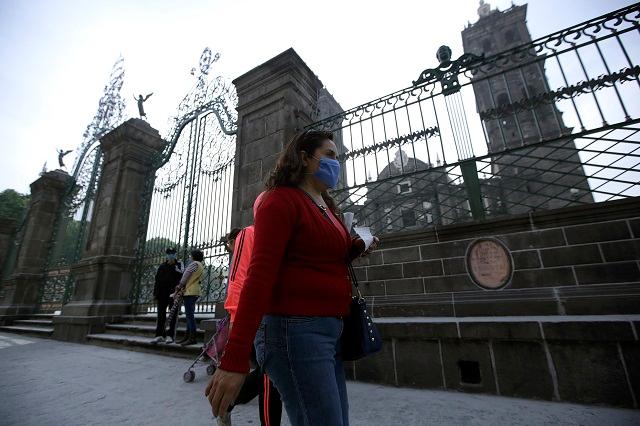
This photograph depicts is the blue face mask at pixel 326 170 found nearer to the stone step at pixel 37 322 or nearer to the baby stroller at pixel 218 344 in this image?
the baby stroller at pixel 218 344

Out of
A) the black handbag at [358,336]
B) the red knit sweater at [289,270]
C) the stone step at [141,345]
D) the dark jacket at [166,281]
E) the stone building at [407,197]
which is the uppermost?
the stone building at [407,197]

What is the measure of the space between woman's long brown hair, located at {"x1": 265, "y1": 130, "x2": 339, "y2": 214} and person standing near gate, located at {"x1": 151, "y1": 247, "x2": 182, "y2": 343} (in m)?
5.00

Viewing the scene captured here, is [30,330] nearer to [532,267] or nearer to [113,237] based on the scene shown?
[113,237]

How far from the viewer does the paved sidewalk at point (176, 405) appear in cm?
223

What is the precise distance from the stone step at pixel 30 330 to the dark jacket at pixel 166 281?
5.13 m

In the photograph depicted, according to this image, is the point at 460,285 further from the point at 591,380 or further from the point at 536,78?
the point at 536,78

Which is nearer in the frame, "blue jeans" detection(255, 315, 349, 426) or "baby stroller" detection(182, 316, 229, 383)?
"blue jeans" detection(255, 315, 349, 426)

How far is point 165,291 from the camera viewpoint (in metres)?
5.46

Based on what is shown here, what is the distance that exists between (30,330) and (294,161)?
Result: 11.5m

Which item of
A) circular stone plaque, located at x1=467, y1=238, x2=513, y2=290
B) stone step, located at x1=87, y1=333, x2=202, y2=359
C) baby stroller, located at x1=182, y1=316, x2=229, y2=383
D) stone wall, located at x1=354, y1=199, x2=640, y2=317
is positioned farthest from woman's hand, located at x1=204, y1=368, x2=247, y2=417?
stone step, located at x1=87, y1=333, x2=202, y2=359

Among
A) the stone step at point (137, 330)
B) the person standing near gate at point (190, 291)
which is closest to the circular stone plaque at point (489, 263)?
the person standing near gate at point (190, 291)

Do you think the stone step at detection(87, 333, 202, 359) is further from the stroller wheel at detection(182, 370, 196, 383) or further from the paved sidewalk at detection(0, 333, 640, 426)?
the stroller wheel at detection(182, 370, 196, 383)

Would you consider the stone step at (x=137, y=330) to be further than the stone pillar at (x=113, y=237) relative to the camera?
No

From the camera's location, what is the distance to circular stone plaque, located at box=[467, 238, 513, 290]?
11.7 feet
